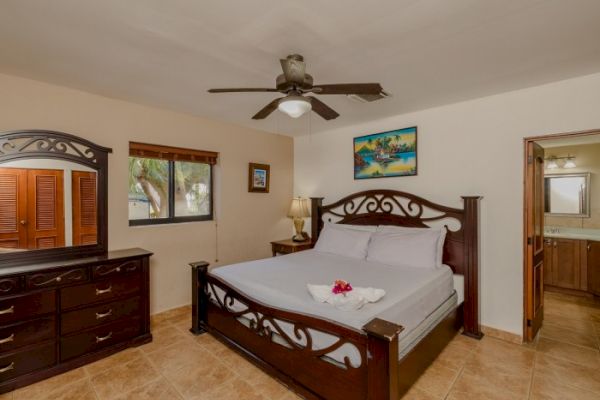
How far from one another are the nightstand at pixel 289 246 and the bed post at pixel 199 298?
1.42 metres

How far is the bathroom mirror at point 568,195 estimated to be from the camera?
4254 millimetres

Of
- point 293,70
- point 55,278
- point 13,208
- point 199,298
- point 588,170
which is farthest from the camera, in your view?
point 588,170

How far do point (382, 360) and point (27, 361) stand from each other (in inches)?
100

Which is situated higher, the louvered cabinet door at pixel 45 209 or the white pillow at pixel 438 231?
the louvered cabinet door at pixel 45 209

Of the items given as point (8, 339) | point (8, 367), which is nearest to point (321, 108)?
point (8, 339)

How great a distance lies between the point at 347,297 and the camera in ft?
6.40

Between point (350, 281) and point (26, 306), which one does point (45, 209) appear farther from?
point (350, 281)

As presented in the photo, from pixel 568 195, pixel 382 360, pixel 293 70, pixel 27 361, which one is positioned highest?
pixel 293 70

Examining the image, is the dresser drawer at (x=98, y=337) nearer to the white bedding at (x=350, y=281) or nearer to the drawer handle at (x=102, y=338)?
the drawer handle at (x=102, y=338)

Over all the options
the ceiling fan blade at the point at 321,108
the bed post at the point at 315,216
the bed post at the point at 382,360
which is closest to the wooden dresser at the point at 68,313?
the ceiling fan blade at the point at 321,108

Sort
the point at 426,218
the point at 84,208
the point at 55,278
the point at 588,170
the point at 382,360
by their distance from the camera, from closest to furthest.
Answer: the point at 382,360
the point at 55,278
the point at 84,208
the point at 426,218
the point at 588,170

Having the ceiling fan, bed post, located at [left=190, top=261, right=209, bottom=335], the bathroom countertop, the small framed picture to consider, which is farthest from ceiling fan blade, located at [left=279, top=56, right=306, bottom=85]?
the bathroom countertop

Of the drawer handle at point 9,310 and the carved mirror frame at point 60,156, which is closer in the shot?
the drawer handle at point 9,310

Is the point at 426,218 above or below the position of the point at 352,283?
above
